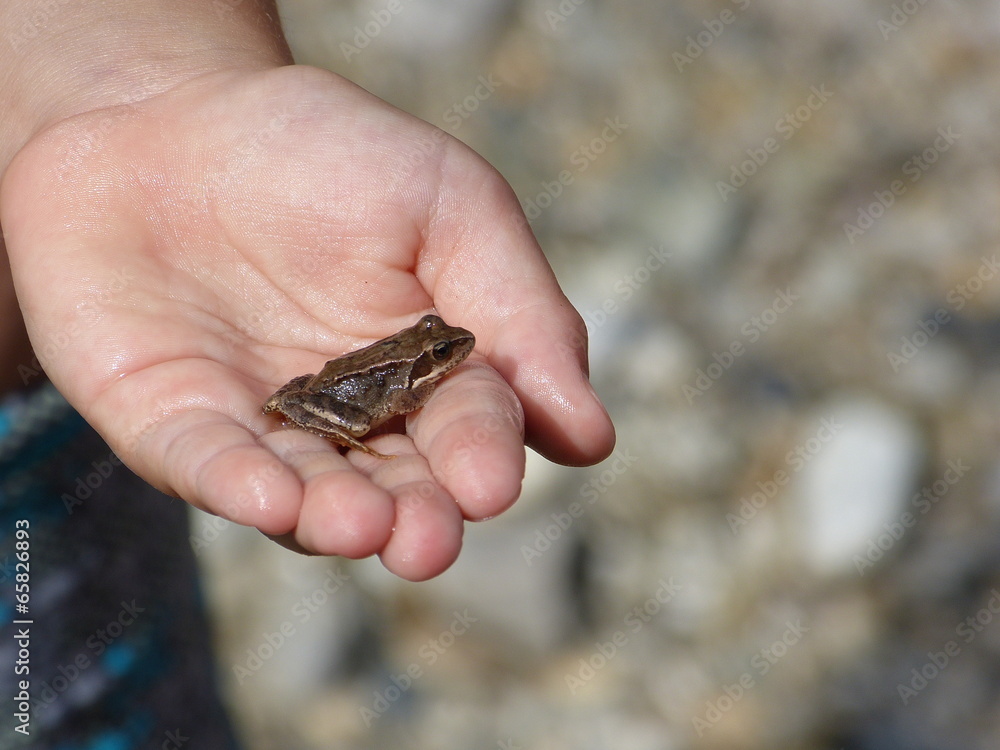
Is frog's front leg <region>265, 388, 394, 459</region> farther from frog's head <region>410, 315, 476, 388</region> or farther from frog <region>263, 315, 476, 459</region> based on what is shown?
frog's head <region>410, 315, 476, 388</region>

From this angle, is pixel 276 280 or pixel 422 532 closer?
pixel 422 532

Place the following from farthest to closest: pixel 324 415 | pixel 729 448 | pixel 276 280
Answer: pixel 729 448
pixel 276 280
pixel 324 415

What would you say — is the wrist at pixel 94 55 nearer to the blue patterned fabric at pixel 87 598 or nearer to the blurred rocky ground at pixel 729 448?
the blue patterned fabric at pixel 87 598

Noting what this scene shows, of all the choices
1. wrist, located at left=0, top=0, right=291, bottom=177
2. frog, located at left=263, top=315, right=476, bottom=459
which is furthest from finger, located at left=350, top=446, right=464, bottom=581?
wrist, located at left=0, top=0, right=291, bottom=177

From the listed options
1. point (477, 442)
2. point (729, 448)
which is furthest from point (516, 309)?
point (729, 448)

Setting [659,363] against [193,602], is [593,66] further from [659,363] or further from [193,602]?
[193,602]

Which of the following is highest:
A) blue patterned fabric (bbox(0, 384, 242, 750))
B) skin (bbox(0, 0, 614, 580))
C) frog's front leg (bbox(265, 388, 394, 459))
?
skin (bbox(0, 0, 614, 580))

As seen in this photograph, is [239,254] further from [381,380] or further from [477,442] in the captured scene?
[477,442]
